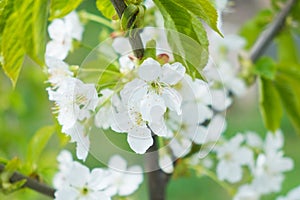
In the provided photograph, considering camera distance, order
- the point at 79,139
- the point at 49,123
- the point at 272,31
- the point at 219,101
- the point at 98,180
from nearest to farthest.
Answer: the point at 79,139 < the point at 98,180 < the point at 219,101 < the point at 272,31 < the point at 49,123

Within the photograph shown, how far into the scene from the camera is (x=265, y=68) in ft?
3.47

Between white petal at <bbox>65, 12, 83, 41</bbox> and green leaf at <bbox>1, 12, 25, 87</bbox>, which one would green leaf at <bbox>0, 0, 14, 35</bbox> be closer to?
green leaf at <bbox>1, 12, 25, 87</bbox>

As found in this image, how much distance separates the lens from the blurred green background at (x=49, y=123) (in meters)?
1.40

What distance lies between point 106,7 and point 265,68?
45cm

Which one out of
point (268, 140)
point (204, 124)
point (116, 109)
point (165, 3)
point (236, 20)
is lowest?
point (236, 20)

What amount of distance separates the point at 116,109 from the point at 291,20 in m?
0.56

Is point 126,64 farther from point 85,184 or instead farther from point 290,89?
point 290,89

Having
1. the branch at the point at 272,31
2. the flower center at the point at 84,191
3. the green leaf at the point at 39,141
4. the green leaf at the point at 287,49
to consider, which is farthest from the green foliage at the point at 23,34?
the green leaf at the point at 287,49

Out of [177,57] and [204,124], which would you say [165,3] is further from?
[204,124]

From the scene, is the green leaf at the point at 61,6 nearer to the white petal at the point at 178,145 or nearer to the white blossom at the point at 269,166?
the white petal at the point at 178,145

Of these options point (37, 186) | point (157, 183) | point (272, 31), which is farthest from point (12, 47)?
point (272, 31)

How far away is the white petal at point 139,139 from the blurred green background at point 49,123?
0.18 meters

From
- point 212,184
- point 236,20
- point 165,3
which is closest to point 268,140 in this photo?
point 165,3

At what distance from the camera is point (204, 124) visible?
913 mm
